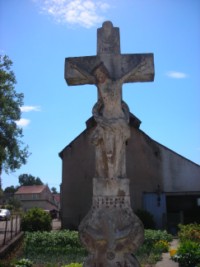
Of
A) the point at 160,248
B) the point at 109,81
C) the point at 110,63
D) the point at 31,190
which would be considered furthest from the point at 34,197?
the point at 109,81

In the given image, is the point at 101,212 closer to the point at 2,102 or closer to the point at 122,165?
the point at 122,165

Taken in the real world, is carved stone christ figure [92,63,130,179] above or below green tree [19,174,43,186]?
below

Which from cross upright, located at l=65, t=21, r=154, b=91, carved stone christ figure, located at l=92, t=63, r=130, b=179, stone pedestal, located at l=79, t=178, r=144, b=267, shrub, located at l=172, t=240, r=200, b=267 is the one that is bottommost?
shrub, located at l=172, t=240, r=200, b=267

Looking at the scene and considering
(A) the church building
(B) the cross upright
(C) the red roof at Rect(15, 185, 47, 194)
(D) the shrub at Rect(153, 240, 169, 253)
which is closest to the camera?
(B) the cross upright

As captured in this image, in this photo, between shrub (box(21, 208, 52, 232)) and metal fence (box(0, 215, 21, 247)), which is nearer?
metal fence (box(0, 215, 21, 247))

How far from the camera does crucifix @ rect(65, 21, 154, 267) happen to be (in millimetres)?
5020

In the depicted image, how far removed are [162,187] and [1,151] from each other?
12394 mm

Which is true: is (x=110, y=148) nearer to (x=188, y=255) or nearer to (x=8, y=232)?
(x=188, y=255)

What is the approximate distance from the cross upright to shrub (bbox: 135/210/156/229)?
14.6 metres

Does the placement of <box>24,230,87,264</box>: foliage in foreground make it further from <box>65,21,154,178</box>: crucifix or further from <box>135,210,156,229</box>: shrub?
<box>135,210,156,229</box>: shrub

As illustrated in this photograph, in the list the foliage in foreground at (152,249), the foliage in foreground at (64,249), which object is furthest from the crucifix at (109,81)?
the foliage in foreground at (152,249)

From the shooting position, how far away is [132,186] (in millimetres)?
21562

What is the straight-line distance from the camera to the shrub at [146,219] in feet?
63.6

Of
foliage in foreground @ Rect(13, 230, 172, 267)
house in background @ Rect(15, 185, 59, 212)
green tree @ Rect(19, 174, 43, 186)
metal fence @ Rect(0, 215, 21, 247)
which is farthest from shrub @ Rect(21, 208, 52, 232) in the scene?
green tree @ Rect(19, 174, 43, 186)
